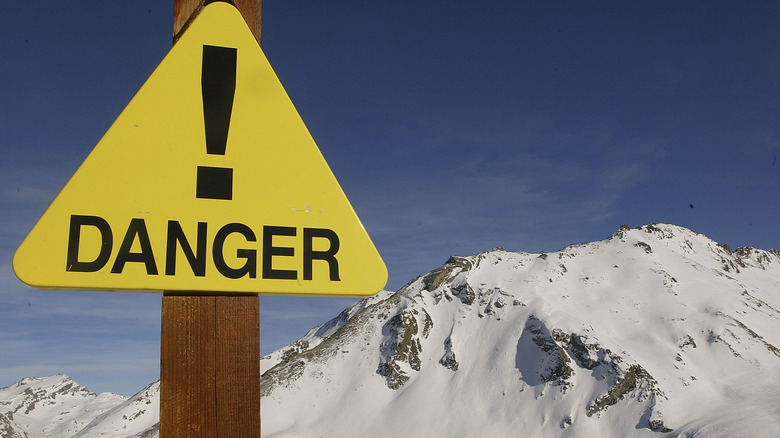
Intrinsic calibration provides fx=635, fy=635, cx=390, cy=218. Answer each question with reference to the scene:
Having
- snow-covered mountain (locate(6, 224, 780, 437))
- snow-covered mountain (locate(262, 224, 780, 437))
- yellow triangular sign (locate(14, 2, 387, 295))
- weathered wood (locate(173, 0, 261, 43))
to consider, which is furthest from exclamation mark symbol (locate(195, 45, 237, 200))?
snow-covered mountain (locate(6, 224, 780, 437))

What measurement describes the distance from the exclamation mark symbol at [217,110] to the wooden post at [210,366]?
0.31 metres

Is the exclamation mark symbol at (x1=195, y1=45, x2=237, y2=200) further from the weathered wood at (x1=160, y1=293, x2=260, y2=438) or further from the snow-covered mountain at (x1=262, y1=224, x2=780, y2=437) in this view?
the snow-covered mountain at (x1=262, y1=224, x2=780, y2=437)

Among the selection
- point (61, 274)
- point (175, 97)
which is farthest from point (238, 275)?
A: point (175, 97)

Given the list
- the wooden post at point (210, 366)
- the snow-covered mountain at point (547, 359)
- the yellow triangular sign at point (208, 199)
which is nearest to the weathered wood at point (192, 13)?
the yellow triangular sign at point (208, 199)

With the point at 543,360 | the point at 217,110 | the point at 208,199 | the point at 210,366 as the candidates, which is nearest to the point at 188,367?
the point at 210,366

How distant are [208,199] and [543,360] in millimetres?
111230

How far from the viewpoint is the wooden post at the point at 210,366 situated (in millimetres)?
1596

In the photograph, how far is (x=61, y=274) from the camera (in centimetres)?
165

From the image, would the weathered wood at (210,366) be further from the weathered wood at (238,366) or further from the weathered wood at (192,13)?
the weathered wood at (192,13)

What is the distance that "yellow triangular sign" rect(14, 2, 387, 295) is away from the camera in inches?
65.9

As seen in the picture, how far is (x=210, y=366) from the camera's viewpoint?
1.63 metres

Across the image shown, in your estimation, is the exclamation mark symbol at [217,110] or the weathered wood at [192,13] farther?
the weathered wood at [192,13]

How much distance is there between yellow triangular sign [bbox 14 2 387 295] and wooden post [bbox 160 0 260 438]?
0.06 m

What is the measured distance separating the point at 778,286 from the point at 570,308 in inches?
2483
